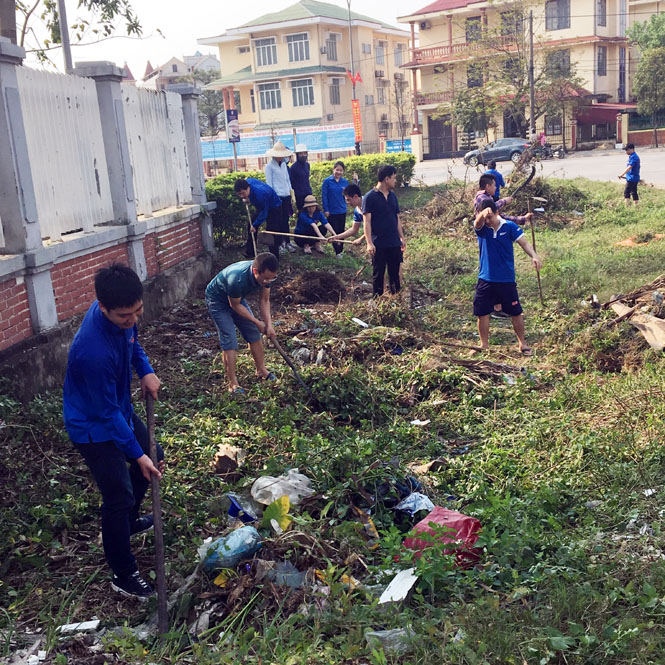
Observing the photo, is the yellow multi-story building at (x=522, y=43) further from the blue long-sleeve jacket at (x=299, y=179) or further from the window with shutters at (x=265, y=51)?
the blue long-sleeve jacket at (x=299, y=179)

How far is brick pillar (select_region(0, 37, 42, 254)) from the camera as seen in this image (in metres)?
6.00

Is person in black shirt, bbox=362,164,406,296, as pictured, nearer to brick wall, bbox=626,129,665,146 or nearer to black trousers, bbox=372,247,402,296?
black trousers, bbox=372,247,402,296

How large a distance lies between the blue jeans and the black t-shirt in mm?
5424

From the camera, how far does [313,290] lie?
9.64 metres

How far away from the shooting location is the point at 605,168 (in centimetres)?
2603

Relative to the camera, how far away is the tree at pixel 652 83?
36969 mm

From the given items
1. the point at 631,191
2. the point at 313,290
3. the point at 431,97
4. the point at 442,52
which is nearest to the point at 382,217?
the point at 313,290

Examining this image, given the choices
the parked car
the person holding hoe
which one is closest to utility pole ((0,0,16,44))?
the person holding hoe

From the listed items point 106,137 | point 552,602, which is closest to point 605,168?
point 106,137

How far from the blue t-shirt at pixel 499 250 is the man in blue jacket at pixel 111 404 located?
4.15 m

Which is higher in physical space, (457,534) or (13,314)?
(13,314)

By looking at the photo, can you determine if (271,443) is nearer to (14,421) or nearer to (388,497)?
(388,497)

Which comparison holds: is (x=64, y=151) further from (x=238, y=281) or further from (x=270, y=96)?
(x=270, y=96)

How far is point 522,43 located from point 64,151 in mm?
36067
